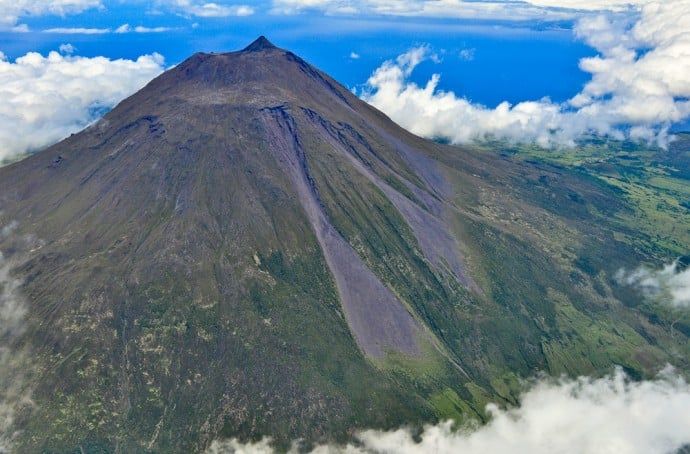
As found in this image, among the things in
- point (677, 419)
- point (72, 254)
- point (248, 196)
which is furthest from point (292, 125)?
point (677, 419)

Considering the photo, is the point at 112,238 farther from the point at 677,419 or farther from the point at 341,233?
the point at 677,419

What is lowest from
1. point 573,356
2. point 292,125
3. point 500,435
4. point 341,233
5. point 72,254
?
point 500,435

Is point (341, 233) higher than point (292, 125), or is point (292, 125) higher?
point (292, 125)

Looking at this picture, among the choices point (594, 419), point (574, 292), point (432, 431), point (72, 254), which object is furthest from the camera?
point (574, 292)

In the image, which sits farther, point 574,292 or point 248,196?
point 574,292

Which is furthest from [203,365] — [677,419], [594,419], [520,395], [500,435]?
[677,419]

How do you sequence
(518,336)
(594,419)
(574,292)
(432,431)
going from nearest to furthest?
(432,431), (594,419), (518,336), (574,292)

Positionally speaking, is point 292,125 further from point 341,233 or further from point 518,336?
point 518,336
